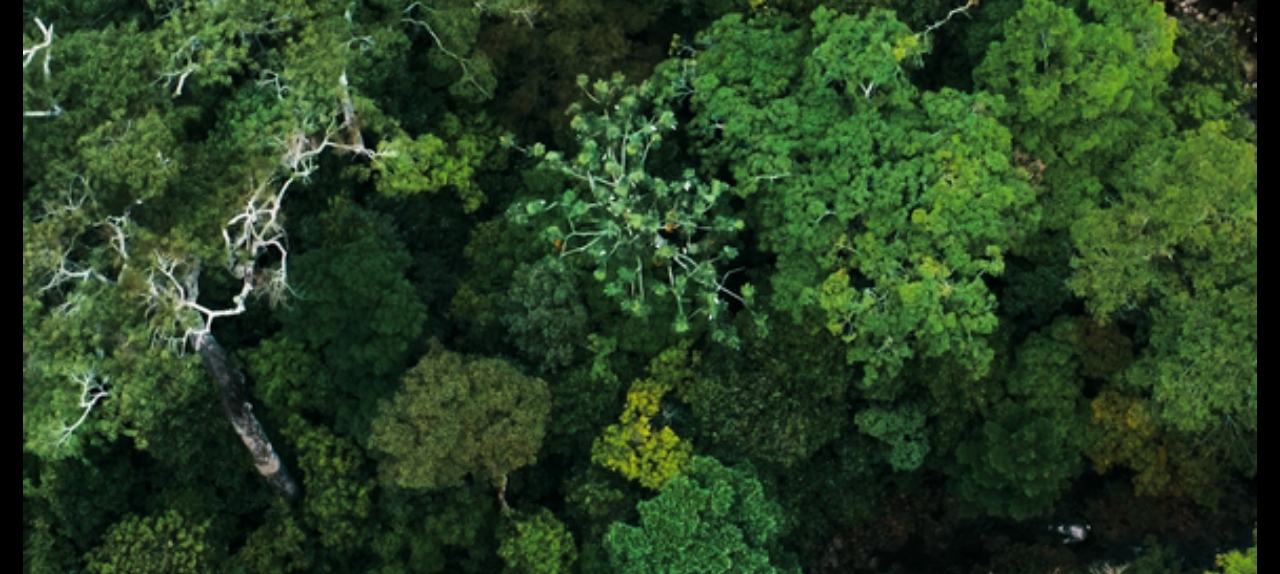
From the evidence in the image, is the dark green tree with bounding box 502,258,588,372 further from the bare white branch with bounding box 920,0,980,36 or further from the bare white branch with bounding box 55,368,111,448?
the bare white branch with bounding box 920,0,980,36

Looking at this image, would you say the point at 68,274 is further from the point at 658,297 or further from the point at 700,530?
the point at 700,530

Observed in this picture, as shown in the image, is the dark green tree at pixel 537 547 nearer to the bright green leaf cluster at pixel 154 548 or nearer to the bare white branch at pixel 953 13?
the bright green leaf cluster at pixel 154 548

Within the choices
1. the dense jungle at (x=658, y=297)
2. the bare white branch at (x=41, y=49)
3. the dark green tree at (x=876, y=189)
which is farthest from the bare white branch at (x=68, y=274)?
the dark green tree at (x=876, y=189)

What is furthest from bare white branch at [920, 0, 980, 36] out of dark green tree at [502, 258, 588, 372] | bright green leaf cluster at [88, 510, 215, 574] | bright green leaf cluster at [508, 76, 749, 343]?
bright green leaf cluster at [88, 510, 215, 574]

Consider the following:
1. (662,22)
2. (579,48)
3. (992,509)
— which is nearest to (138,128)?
(579,48)
